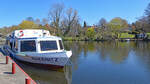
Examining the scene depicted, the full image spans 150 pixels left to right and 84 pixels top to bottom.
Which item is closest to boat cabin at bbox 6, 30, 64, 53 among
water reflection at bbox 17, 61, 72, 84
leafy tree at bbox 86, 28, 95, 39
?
water reflection at bbox 17, 61, 72, 84

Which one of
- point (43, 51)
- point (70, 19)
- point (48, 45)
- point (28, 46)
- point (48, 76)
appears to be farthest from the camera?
point (70, 19)

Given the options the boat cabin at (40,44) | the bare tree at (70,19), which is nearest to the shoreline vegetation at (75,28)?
the bare tree at (70,19)

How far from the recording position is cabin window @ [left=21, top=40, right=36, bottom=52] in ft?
40.1

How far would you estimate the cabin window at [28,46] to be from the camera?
40.1 ft

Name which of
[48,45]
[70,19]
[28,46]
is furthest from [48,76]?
[70,19]

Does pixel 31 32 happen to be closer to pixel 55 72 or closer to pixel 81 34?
Result: pixel 55 72

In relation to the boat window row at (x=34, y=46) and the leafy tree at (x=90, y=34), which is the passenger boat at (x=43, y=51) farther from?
the leafy tree at (x=90, y=34)

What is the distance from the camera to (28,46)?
1259cm

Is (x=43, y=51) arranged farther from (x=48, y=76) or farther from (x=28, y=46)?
(x=48, y=76)

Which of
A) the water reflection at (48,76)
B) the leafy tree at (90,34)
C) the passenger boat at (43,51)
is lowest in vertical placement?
the water reflection at (48,76)

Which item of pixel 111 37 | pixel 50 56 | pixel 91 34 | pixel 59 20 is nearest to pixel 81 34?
pixel 91 34

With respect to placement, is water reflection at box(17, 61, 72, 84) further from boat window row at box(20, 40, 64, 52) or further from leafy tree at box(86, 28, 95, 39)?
leafy tree at box(86, 28, 95, 39)

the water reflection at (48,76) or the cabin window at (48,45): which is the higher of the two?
the cabin window at (48,45)

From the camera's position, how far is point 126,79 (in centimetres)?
963
